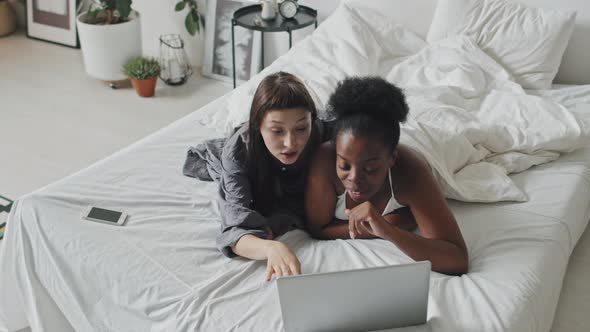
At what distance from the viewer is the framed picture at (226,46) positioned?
3.53 m

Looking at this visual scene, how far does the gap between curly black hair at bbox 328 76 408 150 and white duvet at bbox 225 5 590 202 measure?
0.27 m

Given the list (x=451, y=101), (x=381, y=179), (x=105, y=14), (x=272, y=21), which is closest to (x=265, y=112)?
(x=381, y=179)

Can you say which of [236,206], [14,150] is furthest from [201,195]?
[14,150]

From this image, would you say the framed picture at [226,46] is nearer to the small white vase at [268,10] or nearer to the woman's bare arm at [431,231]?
the small white vase at [268,10]

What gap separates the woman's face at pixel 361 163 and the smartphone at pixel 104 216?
25.8 inches

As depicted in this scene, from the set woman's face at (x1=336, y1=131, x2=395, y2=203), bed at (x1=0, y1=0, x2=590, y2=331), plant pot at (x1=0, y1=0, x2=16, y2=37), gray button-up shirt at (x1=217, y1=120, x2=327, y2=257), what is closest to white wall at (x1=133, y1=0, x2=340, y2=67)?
plant pot at (x1=0, y1=0, x2=16, y2=37)

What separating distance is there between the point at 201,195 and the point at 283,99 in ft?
1.61

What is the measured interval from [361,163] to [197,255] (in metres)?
0.51

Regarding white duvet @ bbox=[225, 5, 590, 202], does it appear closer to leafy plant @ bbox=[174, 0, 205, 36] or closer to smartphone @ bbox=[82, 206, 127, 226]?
smartphone @ bbox=[82, 206, 127, 226]

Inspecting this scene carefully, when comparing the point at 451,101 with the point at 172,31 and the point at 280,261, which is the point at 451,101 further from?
the point at 172,31

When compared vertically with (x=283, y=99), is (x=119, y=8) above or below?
below

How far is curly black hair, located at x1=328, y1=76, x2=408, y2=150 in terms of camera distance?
149 centimetres

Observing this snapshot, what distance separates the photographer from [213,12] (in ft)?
11.9

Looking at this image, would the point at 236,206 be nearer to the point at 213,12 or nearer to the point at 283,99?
the point at 283,99
